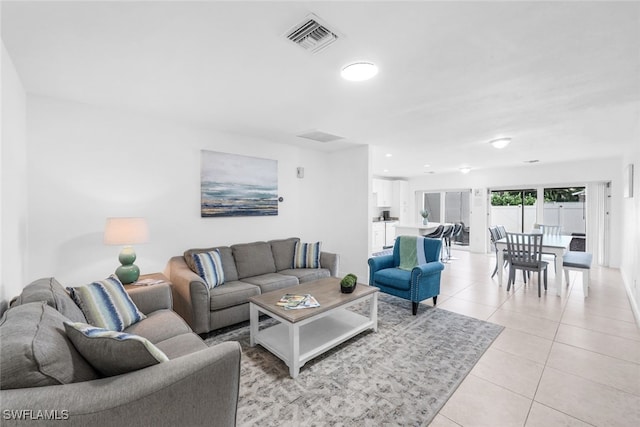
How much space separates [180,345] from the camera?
1763 millimetres

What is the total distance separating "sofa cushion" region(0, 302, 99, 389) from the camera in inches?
36.3

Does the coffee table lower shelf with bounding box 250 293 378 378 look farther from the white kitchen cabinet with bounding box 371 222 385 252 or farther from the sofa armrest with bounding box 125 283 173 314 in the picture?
the white kitchen cabinet with bounding box 371 222 385 252

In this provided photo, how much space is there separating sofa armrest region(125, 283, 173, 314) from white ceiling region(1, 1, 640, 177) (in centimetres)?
177

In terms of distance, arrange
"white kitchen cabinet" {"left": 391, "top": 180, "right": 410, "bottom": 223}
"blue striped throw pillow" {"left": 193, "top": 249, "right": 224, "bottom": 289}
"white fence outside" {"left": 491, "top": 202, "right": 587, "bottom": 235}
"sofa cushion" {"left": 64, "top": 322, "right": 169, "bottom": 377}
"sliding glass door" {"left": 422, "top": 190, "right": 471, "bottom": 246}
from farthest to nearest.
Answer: "white kitchen cabinet" {"left": 391, "top": 180, "right": 410, "bottom": 223} < "sliding glass door" {"left": 422, "top": 190, "right": 471, "bottom": 246} < "white fence outside" {"left": 491, "top": 202, "right": 587, "bottom": 235} < "blue striped throw pillow" {"left": 193, "top": 249, "right": 224, "bottom": 289} < "sofa cushion" {"left": 64, "top": 322, "right": 169, "bottom": 377}

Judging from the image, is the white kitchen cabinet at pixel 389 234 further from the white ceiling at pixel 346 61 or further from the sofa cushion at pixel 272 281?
the sofa cushion at pixel 272 281

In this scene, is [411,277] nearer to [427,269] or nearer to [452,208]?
[427,269]

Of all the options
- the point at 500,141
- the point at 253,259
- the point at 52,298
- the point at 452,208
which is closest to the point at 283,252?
the point at 253,259

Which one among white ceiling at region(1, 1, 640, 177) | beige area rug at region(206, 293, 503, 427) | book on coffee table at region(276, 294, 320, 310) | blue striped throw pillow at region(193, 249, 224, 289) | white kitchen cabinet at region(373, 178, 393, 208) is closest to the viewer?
white ceiling at region(1, 1, 640, 177)

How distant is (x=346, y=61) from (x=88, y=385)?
7.38ft

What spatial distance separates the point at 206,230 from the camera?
3707 millimetres

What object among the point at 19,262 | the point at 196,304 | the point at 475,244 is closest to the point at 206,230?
the point at 196,304

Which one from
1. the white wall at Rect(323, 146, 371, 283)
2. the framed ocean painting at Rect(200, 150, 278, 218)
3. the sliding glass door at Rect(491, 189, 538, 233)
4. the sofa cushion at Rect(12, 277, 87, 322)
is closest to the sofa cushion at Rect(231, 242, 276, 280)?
the framed ocean painting at Rect(200, 150, 278, 218)

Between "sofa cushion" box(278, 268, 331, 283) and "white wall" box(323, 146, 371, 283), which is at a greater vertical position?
"white wall" box(323, 146, 371, 283)

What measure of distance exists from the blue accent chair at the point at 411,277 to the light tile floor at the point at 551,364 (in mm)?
540
